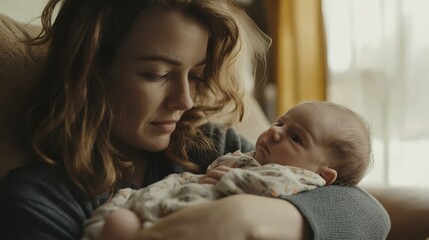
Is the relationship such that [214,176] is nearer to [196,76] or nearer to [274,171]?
[274,171]

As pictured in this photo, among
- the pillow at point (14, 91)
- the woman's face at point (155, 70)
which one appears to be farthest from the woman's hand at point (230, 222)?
the pillow at point (14, 91)

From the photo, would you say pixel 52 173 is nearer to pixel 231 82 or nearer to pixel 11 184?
pixel 11 184

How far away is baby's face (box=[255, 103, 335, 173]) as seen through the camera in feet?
3.87

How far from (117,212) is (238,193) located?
9.0 inches

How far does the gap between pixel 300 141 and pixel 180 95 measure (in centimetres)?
30

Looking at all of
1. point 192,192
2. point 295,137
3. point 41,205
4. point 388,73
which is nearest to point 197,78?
point 295,137

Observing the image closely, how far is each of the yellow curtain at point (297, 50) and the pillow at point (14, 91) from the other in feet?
5.94

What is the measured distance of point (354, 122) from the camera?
4.09 feet

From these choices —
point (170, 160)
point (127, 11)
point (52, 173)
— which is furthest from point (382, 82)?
point (52, 173)

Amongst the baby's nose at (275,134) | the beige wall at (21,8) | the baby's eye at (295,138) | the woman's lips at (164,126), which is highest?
the beige wall at (21,8)

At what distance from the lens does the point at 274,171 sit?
3.44ft

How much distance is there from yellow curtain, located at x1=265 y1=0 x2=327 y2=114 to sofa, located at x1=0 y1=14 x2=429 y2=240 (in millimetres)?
1436

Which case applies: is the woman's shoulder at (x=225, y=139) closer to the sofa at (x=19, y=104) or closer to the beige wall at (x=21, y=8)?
the sofa at (x=19, y=104)

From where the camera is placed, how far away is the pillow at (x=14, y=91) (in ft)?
3.78
